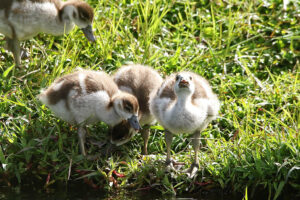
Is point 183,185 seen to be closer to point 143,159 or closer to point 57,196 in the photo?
point 143,159

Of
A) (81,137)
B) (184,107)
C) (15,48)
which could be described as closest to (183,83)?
(184,107)

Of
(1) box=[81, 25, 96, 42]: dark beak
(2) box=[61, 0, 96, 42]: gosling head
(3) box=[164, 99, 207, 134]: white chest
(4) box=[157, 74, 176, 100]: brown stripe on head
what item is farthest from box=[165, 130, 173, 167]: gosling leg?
(2) box=[61, 0, 96, 42]: gosling head

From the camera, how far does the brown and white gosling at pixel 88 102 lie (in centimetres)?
583

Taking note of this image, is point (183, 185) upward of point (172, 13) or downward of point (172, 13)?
downward

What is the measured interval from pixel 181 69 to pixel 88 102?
1.75 meters

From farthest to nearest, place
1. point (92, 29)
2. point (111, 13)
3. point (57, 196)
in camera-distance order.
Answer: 1. point (111, 13)
2. point (92, 29)
3. point (57, 196)

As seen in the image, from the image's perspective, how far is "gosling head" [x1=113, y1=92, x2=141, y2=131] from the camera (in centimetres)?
577

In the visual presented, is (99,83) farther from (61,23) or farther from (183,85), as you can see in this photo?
(61,23)

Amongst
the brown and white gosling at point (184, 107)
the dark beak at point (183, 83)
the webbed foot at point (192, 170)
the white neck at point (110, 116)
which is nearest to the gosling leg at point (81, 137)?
the white neck at point (110, 116)

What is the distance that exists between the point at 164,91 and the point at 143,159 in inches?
29.7

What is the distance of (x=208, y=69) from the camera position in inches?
291

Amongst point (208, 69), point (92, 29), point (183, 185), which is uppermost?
point (92, 29)

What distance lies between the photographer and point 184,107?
546cm

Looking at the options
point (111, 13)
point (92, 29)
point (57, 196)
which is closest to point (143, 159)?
point (57, 196)
